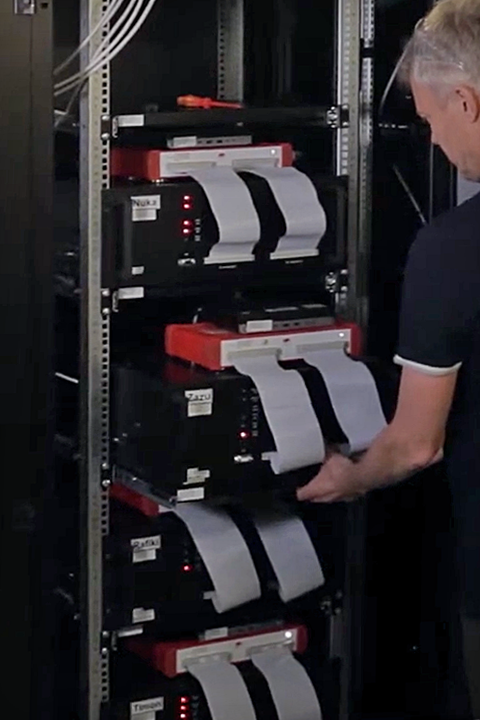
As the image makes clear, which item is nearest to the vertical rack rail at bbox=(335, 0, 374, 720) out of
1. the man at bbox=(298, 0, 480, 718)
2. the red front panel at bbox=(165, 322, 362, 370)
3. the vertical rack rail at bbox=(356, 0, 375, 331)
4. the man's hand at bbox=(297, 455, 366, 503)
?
the vertical rack rail at bbox=(356, 0, 375, 331)

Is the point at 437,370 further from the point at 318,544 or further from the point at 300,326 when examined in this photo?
the point at 318,544

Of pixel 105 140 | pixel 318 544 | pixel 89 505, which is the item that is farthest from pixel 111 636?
pixel 105 140

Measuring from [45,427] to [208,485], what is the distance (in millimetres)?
374

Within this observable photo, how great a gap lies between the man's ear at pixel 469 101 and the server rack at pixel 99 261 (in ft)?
2.65

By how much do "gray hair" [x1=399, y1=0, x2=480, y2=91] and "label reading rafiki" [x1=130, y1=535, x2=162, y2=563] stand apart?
1.08 metres

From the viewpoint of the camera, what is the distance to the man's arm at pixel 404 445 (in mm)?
2299

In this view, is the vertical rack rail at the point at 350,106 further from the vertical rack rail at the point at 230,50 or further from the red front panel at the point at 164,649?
the red front panel at the point at 164,649

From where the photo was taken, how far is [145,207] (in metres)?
2.78

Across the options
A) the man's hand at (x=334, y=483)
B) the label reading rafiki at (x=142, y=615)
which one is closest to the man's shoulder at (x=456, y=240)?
the man's hand at (x=334, y=483)

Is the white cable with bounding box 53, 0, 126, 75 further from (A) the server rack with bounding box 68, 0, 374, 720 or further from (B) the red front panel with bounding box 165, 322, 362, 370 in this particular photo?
(B) the red front panel with bounding box 165, 322, 362, 370

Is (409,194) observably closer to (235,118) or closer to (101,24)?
(235,118)

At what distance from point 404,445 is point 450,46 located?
2.08ft

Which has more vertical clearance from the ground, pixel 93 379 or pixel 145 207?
pixel 145 207

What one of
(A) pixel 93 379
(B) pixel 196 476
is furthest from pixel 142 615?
(A) pixel 93 379
